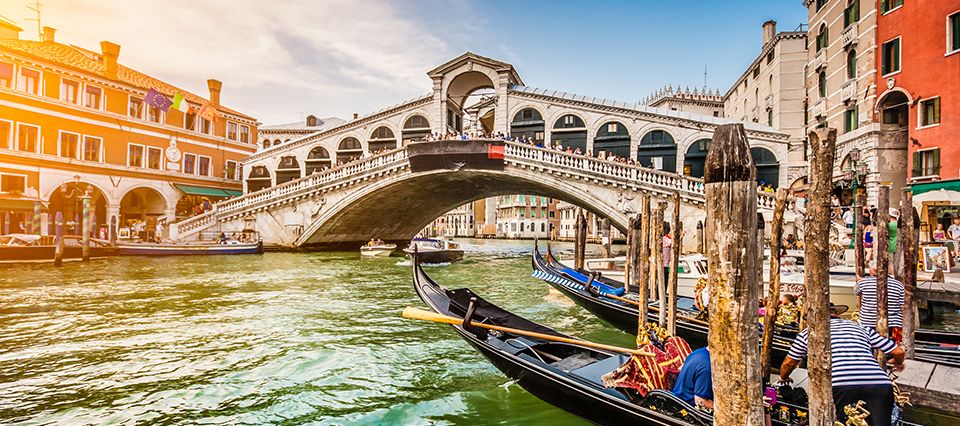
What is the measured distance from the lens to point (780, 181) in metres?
16.2

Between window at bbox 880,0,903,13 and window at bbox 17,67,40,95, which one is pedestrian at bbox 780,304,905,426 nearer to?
window at bbox 880,0,903,13

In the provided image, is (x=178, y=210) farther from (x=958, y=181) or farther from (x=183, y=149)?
(x=958, y=181)

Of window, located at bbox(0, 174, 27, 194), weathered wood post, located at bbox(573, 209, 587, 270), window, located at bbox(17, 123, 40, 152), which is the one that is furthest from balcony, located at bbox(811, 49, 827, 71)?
window, located at bbox(0, 174, 27, 194)

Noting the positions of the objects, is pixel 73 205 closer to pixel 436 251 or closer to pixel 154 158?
pixel 154 158

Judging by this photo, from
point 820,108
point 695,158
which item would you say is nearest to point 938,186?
point 820,108

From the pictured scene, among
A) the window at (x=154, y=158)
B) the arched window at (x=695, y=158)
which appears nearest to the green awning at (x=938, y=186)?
the arched window at (x=695, y=158)

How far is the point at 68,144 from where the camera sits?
58.8 feet

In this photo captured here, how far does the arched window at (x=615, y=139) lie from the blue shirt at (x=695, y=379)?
1539cm

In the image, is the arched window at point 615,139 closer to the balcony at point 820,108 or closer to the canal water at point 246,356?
the balcony at point 820,108

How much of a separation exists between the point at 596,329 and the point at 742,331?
4.70 meters

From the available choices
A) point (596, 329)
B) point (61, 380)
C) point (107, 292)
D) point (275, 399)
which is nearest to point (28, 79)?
point (107, 292)

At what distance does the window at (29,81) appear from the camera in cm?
1638

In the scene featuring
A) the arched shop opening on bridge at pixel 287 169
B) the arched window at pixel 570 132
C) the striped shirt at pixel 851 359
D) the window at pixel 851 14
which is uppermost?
the window at pixel 851 14

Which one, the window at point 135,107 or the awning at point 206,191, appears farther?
the awning at point 206,191
